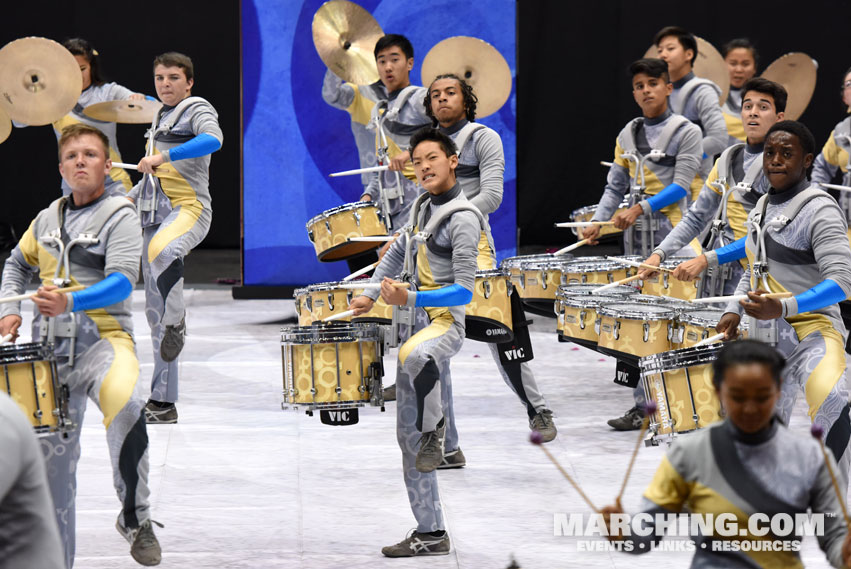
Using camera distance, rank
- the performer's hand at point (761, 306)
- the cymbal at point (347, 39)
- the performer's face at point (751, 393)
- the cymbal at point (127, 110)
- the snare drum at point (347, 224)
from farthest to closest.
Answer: the cymbal at point (347, 39) → the snare drum at point (347, 224) → the cymbal at point (127, 110) → the performer's hand at point (761, 306) → the performer's face at point (751, 393)

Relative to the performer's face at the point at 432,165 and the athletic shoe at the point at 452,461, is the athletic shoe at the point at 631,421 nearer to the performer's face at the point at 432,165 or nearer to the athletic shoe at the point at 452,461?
the athletic shoe at the point at 452,461

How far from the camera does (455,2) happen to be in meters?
10.3

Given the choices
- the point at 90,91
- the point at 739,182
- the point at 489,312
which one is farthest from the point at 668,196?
the point at 90,91

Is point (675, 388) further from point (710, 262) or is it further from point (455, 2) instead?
point (455, 2)

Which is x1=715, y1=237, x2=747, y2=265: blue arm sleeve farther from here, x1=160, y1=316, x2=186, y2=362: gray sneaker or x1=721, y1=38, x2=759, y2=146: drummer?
x1=721, y1=38, x2=759, y2=146: drummer

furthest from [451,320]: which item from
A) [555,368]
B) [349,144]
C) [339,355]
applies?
[349,144]

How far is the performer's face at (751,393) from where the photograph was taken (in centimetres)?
287

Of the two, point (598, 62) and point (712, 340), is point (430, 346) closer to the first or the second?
point (712, 340)

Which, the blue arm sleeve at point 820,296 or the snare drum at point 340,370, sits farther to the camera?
the snare drum at point 340,370

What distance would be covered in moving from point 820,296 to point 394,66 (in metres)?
3.85

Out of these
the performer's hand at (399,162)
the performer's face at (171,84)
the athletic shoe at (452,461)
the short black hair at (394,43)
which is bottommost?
the athletic shoe at (452,461)

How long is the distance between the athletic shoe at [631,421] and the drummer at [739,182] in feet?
2.51

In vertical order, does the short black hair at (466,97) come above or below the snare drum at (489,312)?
above

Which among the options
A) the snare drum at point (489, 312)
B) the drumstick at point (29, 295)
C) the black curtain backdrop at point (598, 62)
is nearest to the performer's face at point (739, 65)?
Answer: the black curtain backdrop at point (598, 62)
